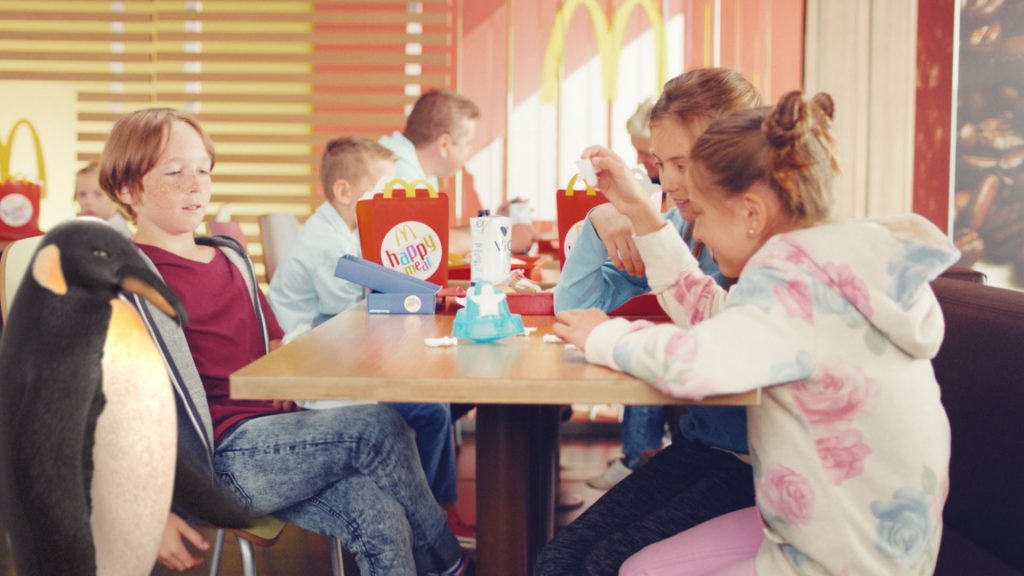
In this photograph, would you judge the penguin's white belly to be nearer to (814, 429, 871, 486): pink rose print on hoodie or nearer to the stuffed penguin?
the stuffed penguin

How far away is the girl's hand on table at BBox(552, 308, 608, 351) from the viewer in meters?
1.28

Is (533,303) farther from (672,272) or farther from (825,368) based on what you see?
(825,368)

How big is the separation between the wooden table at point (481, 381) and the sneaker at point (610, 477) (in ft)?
5.71

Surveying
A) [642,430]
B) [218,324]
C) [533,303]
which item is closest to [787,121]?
[533,303]

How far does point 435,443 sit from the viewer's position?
251 centimetres

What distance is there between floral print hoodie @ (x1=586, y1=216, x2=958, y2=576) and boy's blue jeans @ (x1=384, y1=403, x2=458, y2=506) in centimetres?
133

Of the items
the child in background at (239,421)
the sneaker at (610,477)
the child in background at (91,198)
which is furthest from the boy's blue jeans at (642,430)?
the child in background at (91,198)

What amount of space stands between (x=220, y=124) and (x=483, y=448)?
4132 millimetres

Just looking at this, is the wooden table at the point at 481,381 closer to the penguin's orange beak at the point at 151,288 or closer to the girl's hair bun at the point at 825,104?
the penguin's orange beak at the point at 151,288

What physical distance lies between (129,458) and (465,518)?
6.25 feet

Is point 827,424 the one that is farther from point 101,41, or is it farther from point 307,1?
point 101,41

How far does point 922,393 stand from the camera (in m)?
1.21

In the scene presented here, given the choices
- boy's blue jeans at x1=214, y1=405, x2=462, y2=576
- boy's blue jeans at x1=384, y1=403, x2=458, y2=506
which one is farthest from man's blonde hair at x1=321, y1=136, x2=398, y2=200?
boy's blue jeans at x1=214, y1=405, x2=462, y2=576

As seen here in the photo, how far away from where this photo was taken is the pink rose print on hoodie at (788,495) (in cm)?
119
